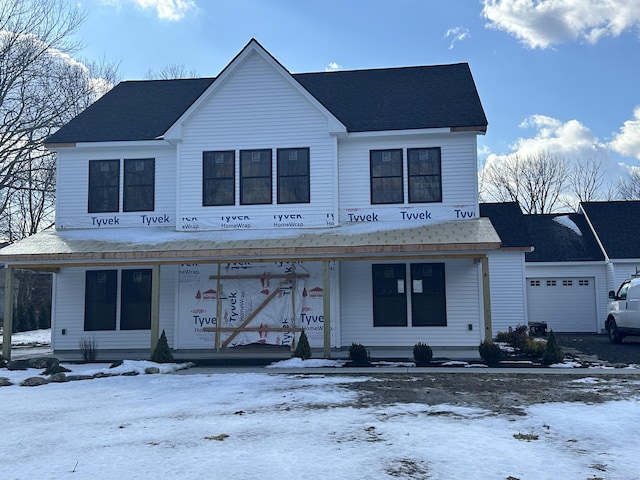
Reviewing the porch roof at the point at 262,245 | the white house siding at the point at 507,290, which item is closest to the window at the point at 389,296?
the porch roof at the point at 262,245

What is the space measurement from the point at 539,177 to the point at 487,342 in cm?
3810

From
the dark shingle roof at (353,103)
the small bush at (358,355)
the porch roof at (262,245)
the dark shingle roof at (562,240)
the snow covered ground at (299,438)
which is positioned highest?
the dark shingle roof at (353,103)

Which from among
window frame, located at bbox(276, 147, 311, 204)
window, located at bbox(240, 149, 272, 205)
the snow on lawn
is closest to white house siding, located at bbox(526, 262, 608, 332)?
window frame, located at bbox(276, 147, 311, 204)

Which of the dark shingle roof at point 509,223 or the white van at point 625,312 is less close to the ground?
the dark shingle roof at point 509,223

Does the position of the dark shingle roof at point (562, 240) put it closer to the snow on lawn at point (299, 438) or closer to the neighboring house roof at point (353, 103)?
the neighboring house roof at point (353, 103)

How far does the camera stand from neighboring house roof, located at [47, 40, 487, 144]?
17766 mm

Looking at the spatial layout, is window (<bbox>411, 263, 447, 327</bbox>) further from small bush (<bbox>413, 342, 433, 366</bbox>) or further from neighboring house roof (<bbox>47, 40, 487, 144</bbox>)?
neighboring house roof (<bbox>47, 40, 487, 144</bbox>)

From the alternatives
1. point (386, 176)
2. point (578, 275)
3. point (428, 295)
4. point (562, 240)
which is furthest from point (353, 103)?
point (578, 275)

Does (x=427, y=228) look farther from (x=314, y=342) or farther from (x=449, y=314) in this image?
(x=314, y=342)

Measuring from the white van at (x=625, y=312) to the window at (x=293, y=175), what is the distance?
1100 centimetres

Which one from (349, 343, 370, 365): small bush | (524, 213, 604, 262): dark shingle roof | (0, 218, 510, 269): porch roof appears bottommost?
(349, 343, 370, 365): small bush

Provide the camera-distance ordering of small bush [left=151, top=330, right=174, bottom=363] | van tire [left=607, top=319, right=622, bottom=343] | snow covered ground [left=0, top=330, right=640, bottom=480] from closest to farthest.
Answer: snow covered ground [left=0, top=330, right=640, bottom=480] → small bush [left=151, top=330, right=174, bottom=363] → van tire [left=607, top=319, right=622, bottom=343]

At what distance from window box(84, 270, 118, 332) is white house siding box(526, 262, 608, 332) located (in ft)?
56.9

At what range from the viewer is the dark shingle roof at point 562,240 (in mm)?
25453
